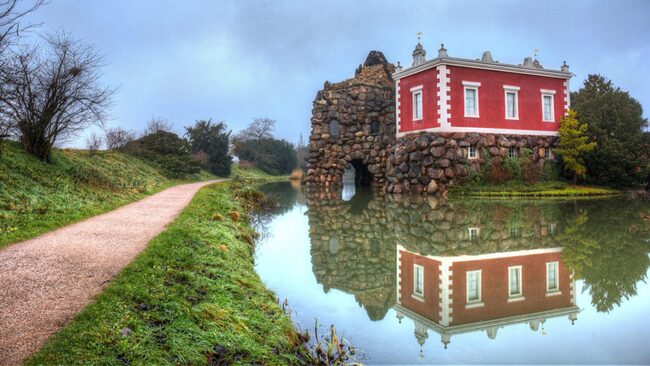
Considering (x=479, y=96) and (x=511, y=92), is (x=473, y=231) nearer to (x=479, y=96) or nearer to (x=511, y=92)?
(x=479, y=96)

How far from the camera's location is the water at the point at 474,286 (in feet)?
14.0

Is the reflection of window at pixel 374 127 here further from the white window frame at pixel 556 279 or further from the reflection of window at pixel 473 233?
the white window frame at pixel 556 279

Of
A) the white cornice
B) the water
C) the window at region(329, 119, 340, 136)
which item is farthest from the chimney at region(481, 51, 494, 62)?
the water

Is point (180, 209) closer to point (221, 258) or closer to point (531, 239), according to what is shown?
point (221, 258)

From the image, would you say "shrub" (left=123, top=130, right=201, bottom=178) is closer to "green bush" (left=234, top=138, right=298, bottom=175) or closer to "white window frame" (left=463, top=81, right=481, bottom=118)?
"white window frame" (left=463, top=81, right=481, bottom=118)

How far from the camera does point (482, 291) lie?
586 centimetres

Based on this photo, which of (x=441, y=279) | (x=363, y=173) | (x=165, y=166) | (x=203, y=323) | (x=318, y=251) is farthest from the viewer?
(x=363, y=173)

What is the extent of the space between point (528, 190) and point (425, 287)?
643 inches

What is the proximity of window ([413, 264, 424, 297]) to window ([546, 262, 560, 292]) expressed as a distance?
1707 millimetres

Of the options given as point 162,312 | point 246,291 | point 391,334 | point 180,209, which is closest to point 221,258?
point 246,291

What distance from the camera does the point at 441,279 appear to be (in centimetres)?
648

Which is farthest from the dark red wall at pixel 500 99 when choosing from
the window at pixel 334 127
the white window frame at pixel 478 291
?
the white window frame at pixel 478 291

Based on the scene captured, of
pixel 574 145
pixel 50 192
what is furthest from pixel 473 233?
pixel 574 145

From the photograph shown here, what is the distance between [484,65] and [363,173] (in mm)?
13306
